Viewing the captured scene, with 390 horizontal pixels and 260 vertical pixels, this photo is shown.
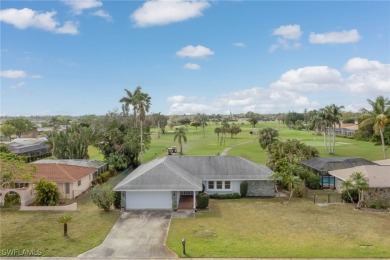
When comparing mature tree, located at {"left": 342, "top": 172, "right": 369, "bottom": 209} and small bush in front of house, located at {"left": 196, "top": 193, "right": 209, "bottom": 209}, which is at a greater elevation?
mature tree, located at {"left": 342, "top": 172, "right": 369, "bottom": 209}

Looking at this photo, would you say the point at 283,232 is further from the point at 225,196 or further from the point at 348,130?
the point at 348,130

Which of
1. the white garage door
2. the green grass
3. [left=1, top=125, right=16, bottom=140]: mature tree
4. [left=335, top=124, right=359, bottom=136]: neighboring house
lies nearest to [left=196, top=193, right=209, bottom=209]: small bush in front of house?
the white garage door

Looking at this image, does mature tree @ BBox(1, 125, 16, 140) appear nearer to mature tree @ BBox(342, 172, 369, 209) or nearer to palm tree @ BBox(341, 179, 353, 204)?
palm tree @ BBox(341, 179, 353, 204)

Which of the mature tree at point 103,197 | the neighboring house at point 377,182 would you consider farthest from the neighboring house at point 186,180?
the neighboring house at point 377,182

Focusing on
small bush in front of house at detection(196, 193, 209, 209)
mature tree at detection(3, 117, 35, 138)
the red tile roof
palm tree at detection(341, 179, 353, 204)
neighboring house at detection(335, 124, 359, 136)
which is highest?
mature tree at detection(3, 117, 35, 138)

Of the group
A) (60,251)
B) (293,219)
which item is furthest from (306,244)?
(60,251)

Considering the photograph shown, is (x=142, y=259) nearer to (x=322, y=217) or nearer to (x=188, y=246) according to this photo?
(x=188, y=246)
